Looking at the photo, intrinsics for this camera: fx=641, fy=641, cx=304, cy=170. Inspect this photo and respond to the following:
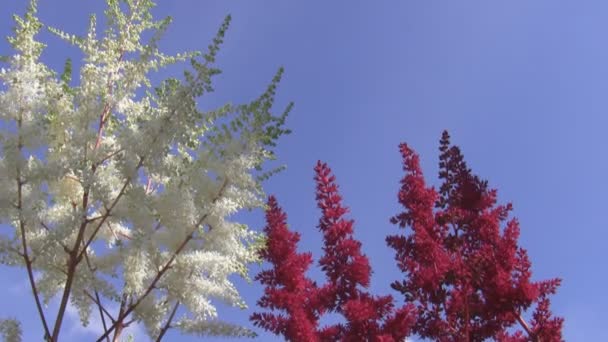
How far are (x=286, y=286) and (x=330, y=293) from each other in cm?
51

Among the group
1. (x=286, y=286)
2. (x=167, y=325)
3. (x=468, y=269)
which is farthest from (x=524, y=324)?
(x=167, y=325)

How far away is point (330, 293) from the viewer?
6832 millimetres

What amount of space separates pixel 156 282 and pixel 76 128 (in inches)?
73.7

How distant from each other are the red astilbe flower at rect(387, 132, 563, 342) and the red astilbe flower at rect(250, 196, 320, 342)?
3.39 ft

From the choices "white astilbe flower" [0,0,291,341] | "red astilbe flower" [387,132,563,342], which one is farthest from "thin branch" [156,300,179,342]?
"red astilbe flower" [387,132,563,342]

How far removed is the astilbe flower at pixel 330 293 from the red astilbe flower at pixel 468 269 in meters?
0.35

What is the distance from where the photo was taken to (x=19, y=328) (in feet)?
21.0

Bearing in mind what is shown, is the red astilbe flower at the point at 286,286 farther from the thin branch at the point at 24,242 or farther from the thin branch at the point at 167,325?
the thin branch at the point at 24,242

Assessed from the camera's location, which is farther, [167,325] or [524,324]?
[167,325]

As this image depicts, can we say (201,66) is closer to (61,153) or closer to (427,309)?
(61,153)

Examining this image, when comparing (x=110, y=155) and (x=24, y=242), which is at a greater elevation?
(x=110, y=155)

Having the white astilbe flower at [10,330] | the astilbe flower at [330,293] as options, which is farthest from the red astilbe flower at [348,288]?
the white astilbe flower at [10,330]

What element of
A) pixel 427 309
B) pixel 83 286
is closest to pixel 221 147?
pixel 83 286

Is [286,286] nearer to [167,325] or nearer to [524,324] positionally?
[167,325]
